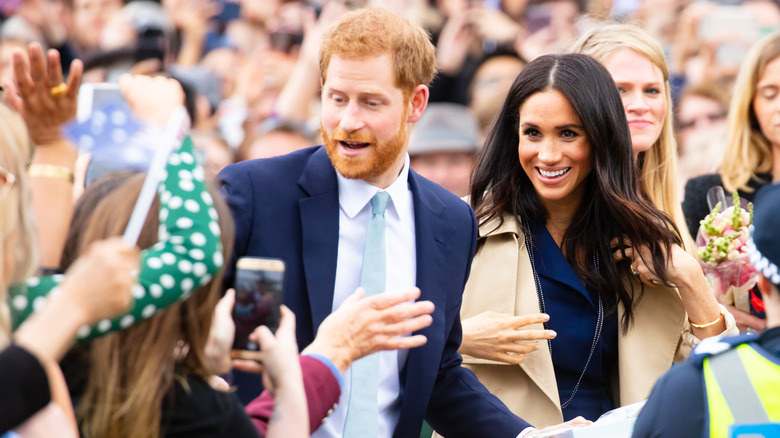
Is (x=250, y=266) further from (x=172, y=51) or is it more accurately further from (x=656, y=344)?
(x=172, y=51)

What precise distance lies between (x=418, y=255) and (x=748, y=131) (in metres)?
2.50

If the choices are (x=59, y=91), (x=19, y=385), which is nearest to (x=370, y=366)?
(x=59, y=91)

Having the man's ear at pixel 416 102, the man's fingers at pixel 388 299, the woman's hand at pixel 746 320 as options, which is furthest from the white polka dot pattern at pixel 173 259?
the woman's hand at pixel 746 320

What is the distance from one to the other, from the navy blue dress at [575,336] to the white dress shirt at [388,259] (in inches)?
29.4

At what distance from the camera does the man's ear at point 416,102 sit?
3.86 metres

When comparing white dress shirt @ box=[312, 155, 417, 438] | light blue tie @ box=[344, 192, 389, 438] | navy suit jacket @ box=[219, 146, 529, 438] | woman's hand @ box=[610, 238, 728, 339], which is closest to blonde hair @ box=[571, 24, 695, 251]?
woman's hand @ box=[610, 238, 728, 339]

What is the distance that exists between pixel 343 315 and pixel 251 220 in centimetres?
66

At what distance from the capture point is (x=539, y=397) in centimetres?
409

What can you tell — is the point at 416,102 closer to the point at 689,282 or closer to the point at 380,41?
the point at 380,41

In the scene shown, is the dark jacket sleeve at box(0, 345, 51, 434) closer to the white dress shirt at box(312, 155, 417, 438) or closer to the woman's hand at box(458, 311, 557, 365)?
the white dress shirt at box(312, 155, 417, 438)

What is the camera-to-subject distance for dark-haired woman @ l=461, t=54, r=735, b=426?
4.09m

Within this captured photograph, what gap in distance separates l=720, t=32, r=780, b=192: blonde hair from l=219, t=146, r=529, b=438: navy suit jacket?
196 cm

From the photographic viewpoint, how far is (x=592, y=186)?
14.2 ft

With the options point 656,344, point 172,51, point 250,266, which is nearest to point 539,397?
point 656,344
